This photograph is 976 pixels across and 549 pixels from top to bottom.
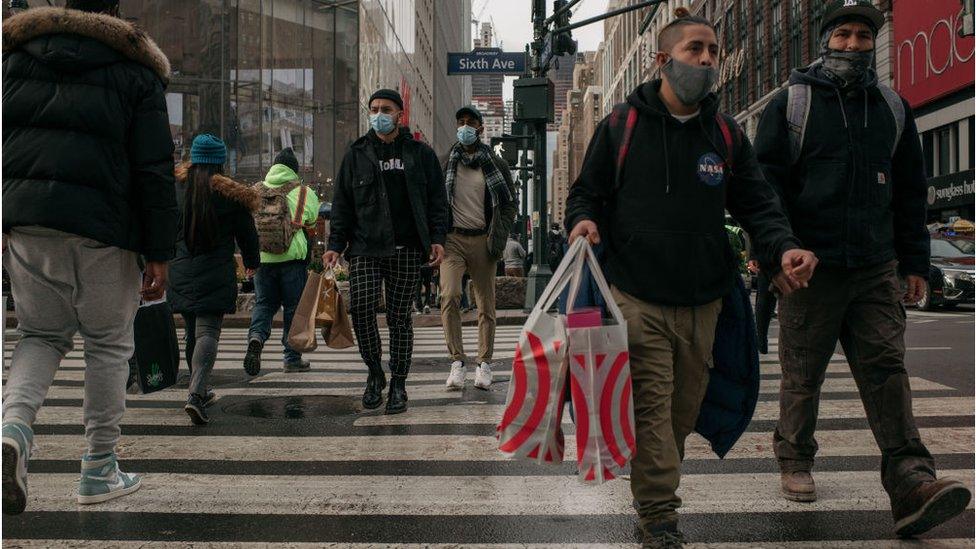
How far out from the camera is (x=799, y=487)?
3.88 meters

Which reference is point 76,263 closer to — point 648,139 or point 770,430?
point 648,139

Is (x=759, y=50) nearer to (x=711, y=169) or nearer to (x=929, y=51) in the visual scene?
(x=929, y=51)

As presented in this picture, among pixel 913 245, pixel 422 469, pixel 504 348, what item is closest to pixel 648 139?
pixel 913 245

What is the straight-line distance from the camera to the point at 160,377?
4.81m

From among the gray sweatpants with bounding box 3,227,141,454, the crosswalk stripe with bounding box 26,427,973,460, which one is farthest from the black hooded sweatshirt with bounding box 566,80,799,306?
the gray sweatpants with bounding box 3,227,141,454

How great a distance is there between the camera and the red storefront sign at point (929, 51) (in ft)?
103

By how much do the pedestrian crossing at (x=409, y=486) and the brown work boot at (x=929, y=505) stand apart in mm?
77

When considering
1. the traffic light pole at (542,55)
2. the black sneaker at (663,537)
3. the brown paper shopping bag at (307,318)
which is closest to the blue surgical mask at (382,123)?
the brown paper shopping bag at (307,318)

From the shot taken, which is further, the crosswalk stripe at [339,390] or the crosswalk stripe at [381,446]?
the crosswalk stripe at [339,390]

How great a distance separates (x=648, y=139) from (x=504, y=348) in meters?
7.07

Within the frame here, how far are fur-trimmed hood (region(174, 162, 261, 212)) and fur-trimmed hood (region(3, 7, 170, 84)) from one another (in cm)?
216

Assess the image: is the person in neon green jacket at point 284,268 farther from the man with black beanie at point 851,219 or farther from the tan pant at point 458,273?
the man with black beanie at point 851,219

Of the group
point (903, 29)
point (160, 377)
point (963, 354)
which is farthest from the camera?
point (903, 29)

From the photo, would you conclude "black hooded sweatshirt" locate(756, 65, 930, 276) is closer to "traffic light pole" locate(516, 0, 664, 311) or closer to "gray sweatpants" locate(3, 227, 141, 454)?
"gray sweatpants" locate(3, 227, 141, 454)
